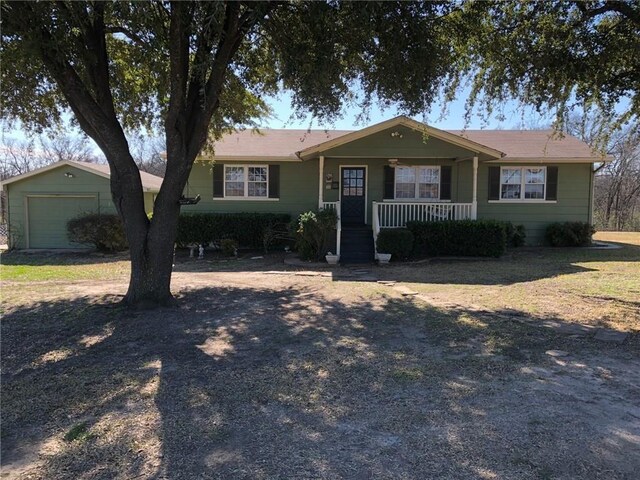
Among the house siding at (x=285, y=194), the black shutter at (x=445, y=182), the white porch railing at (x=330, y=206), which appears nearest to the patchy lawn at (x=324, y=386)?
the white porch railing at (x=330, y=206)

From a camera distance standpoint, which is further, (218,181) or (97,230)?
(218,181)

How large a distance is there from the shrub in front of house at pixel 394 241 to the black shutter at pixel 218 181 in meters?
6.19

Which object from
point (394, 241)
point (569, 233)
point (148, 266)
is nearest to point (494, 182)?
point (569, 233)

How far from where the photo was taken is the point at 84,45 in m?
7.17

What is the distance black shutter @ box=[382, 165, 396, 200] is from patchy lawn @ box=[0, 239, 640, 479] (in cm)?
769

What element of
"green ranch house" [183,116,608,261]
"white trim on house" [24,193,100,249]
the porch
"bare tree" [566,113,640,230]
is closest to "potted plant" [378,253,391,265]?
the porch

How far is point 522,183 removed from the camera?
53.2 feet

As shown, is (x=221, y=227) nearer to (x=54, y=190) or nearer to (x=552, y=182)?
(x=54, y=190)

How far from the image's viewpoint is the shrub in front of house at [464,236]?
13.3 metres

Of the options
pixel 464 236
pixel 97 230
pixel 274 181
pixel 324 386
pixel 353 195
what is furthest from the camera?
pixel 274 181

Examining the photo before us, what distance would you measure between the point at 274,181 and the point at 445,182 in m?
5.84

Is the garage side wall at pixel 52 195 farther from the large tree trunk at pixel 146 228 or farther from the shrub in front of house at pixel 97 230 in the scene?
the large tree trunk at pixel 146 228

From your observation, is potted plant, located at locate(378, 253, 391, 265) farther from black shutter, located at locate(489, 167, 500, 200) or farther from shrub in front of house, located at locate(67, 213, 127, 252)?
shrub in front of house, located at locate(67, 213, 127, 252)

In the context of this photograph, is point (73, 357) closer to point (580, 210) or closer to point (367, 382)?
point (367, 382)
